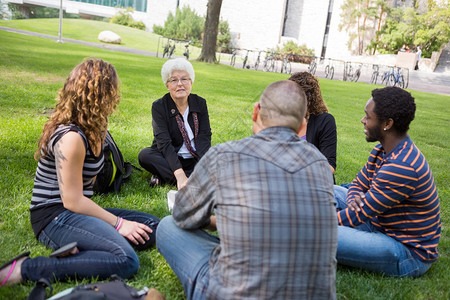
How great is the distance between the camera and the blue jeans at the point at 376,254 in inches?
112

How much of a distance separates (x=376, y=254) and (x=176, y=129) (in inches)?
93.1

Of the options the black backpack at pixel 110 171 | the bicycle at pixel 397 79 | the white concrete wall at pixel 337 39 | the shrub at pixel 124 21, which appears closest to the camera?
the black backpack at pixel 110 171

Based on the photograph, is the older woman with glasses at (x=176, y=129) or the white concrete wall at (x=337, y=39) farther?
the white concrete wall at (x=337, y=39)

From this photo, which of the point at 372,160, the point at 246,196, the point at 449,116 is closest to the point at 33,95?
the point at 372,160

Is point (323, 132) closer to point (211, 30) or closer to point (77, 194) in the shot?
point (77, 194)

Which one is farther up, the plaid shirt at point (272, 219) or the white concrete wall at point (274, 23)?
the white concrete wall at point (274, 23)

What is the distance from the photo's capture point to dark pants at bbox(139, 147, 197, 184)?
4379 mm

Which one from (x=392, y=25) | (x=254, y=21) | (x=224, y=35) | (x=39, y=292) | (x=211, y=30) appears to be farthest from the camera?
(x=254, y=21)

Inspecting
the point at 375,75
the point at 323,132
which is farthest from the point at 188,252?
the point at 375,75

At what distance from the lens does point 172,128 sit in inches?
172

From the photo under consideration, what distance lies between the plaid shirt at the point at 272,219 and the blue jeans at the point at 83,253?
87 centimetres

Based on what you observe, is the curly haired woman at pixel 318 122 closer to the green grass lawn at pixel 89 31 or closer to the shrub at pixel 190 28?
the green grass lawn at pixel 89 31

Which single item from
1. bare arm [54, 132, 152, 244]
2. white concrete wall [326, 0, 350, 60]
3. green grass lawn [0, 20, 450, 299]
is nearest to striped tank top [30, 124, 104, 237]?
bare arm [54, 132, 152, 244]

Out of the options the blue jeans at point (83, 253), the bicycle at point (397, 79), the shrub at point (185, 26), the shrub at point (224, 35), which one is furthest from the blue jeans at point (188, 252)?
the shrub at point (185, 26)
